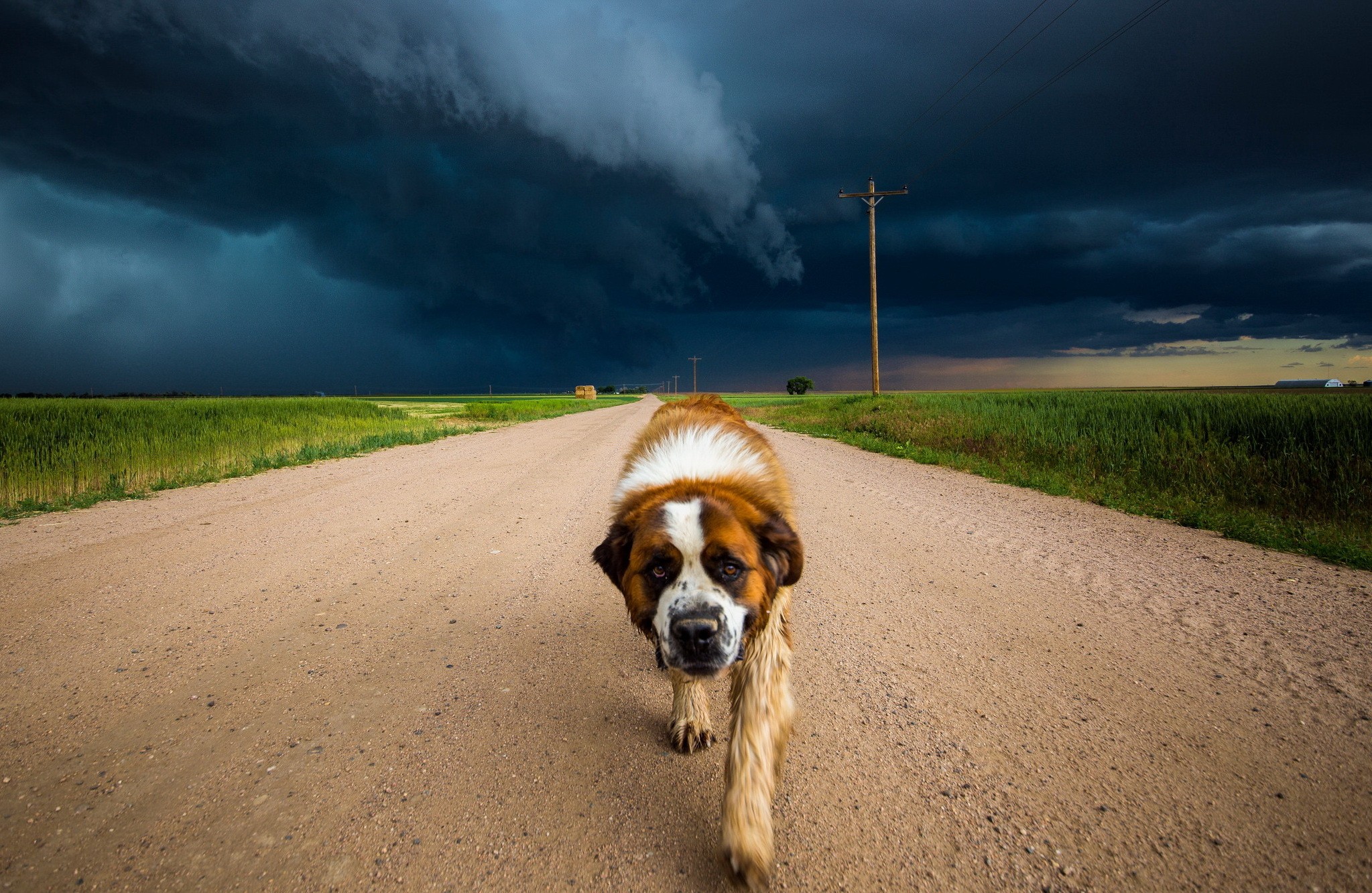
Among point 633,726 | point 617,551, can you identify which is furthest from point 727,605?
point 633,726

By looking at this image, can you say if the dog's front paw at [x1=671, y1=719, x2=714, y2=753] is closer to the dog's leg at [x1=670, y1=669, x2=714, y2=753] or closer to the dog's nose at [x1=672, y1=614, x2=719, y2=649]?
the dog's leg at [x1=670, y1=669, x2=714, y2=753]

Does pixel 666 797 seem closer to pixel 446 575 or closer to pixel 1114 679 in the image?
pixel 1114 679

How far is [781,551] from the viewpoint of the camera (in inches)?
101

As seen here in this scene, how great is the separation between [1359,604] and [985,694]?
11.0 feet

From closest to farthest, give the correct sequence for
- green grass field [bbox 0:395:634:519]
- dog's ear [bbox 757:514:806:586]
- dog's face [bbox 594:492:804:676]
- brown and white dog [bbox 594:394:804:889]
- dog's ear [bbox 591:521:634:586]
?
brown and white dog [bbox 594:394:804:889]
dog's face [bbox 594:492:804:676]
dog's ear [bbox 757:514:806:586]
dog's ear [bbox 591:521:634:586]
green grass field [bbox 0:395:634:519]

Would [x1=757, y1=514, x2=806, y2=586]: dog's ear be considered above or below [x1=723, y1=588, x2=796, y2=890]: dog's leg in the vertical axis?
above

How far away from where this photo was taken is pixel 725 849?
1.87 meters

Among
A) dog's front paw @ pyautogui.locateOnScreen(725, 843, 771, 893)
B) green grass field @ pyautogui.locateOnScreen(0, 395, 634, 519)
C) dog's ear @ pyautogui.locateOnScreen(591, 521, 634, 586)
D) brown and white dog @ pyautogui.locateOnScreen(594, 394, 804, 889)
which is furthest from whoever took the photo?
green grass field @ pyautogui.locateOnScreen(0, 395, 634, 519)

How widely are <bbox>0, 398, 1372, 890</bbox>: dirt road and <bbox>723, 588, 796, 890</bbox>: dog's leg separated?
13 cm

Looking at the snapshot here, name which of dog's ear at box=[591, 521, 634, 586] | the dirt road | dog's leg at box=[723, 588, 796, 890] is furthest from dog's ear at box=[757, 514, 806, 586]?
the dirt road

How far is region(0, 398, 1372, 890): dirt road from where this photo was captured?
1.89 meters

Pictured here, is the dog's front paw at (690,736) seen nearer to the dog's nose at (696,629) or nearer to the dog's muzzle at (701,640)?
the dog's muzzle at (701,640)

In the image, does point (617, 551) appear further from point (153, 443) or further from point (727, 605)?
point (153, 443)

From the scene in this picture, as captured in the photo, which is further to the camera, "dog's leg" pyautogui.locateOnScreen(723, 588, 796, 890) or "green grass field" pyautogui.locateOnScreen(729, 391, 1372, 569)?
"green grass field" pyautogui.locateOnScreen(729, 391, 1372, 569)
